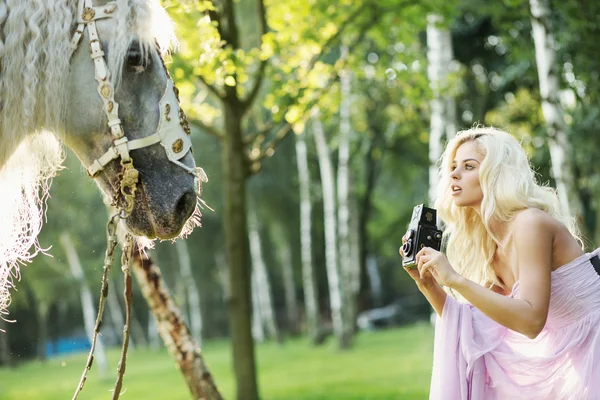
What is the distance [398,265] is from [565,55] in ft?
89.3

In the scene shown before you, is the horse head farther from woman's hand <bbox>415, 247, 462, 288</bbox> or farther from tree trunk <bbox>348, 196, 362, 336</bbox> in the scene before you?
tree trunk <bbox>348, 196, 362, 336</bbox>

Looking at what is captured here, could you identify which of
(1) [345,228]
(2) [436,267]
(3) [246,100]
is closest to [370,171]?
(1) [345,228]

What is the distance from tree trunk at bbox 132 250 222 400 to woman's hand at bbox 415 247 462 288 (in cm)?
241

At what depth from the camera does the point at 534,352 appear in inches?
120

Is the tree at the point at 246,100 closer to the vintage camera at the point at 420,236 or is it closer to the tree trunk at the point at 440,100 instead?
the tree trunk at the point at 440,100

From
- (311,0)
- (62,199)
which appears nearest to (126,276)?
(311,0)

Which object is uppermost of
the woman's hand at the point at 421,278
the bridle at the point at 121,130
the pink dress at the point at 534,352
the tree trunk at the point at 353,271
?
the bridle at the point at 121,130

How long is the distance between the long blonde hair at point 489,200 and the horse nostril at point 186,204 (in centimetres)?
116

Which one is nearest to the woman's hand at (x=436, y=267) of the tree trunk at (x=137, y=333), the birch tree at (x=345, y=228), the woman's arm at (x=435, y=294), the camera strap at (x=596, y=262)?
the woman's arm at (x=435, y=294)

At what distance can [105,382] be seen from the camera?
17.9m

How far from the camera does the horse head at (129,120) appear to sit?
258 centimetres

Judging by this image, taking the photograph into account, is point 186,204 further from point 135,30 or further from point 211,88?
point 211,88

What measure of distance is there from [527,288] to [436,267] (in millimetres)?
342

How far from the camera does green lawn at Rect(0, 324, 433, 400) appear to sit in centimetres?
1169
